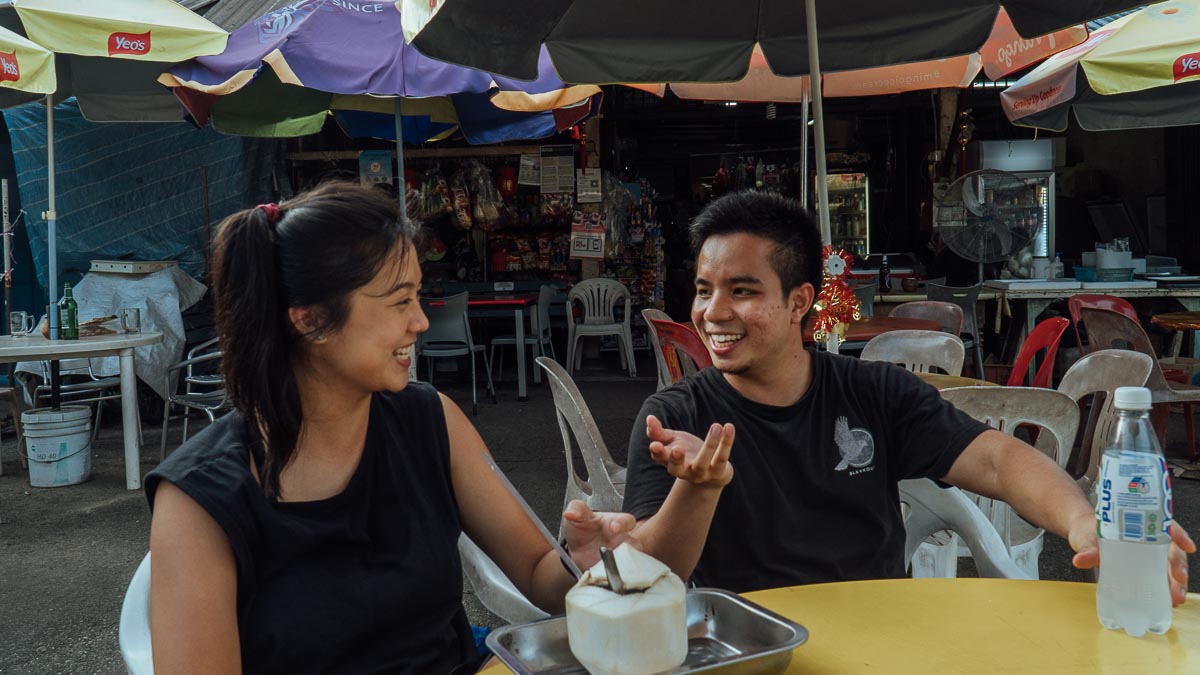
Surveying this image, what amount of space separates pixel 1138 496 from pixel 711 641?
2.16 feet

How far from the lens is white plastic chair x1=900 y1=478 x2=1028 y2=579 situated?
1.97 metres

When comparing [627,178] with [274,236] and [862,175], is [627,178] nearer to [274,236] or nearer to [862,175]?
[862,175]

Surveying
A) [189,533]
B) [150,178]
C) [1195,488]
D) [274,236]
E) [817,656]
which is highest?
[150,178]

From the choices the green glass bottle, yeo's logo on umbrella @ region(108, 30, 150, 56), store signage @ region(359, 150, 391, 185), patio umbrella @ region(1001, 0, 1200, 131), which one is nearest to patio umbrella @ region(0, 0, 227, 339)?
yeo's logo on umbrella @ region(108, 30, 150, 56)

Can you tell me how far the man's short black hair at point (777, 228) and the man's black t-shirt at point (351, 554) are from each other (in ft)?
2.81

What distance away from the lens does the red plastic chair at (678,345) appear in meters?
4.43

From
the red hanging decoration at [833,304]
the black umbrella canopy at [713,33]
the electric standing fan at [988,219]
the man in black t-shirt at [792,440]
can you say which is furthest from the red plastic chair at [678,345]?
the electric standing fan at [988,219]

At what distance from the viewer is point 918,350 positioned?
445cm

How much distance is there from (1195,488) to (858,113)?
8208 millimetres

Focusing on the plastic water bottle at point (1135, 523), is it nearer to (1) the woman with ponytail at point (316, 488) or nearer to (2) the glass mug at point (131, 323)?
(1) the woman with ponytail at point (316, 488)

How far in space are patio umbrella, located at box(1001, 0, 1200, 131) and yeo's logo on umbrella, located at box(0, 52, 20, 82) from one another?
596 cm

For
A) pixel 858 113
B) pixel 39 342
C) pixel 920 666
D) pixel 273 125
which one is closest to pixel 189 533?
pixel 920 666

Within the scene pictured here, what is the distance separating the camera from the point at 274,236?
1550 mm

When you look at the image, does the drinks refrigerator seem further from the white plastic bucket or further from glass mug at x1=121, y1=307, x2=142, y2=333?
the white plastic bucket
